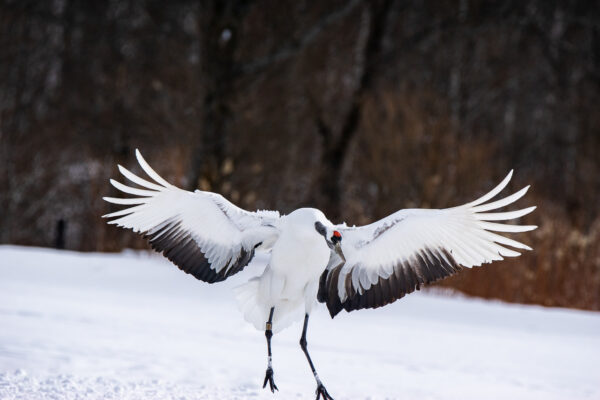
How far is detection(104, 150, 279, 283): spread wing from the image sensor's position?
14.1ft

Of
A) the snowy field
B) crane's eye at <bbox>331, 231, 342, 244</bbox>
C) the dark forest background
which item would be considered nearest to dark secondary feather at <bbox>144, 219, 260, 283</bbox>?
the snowy field

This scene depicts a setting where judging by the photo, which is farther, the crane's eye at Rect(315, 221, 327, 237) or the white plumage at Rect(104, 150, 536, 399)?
the white plumage at Rect(104, 150, 536, 399)

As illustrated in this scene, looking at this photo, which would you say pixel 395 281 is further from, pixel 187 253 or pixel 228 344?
pixel 228 344

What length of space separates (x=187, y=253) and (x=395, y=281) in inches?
45.6

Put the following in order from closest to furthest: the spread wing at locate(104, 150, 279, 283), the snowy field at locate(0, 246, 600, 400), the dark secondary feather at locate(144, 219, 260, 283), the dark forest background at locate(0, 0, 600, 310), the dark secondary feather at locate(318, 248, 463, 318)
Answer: the dark secondary feather at locate(318, 248, 463, 318)
the spread wing at locate(104, 150, 279, 283)
the dark secondary feather at locate(144, 219, 260, 283)
the snowy field at locate(0, 246, 600, 400)
the dark forest background at locate(0, 0, 600, 310)

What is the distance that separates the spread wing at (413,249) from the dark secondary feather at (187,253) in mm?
584

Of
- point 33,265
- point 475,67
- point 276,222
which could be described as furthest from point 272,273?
point 475,67

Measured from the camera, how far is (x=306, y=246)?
396 cm

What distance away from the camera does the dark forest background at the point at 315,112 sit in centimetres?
1144

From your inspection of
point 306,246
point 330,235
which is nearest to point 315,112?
point 306,246

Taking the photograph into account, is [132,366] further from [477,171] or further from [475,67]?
[475,67]

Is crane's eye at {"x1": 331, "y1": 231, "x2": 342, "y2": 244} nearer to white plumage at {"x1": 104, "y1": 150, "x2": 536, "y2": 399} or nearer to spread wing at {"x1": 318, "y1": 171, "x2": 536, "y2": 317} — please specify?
white plumage at {"x1": 104, "y1": 150, "x2": 536, "y2": 399}

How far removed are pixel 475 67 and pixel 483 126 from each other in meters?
2.16

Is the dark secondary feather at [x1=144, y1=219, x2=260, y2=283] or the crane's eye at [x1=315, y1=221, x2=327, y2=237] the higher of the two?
the crane's eye at [x1=315, y1=221, x2=327, y2=237]
